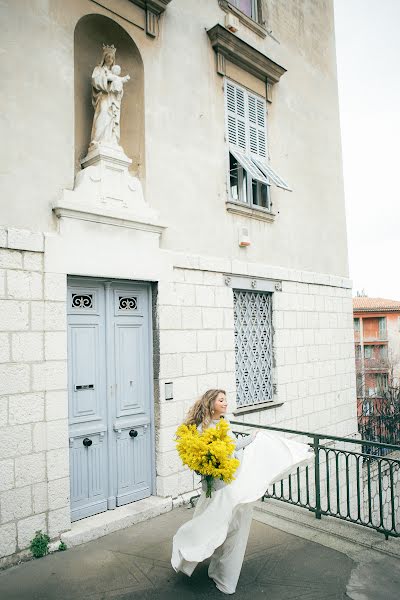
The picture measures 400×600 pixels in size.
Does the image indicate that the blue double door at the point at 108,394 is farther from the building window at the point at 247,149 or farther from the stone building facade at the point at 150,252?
the building window at the point at 247,149

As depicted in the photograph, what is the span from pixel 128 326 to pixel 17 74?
11.0 feet

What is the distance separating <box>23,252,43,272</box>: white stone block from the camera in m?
5.21

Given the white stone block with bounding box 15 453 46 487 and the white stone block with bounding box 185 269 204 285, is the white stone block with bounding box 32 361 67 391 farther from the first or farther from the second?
the white stone block with bounding box 185 269 204 285

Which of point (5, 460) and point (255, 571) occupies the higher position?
point (5, 460)

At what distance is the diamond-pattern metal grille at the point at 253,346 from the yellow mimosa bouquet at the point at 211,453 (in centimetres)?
392

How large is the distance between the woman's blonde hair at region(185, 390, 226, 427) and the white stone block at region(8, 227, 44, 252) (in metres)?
2.58

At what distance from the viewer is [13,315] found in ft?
16.7

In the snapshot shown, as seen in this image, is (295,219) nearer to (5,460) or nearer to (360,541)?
(360,541)

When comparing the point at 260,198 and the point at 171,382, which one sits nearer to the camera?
the point at 171,382

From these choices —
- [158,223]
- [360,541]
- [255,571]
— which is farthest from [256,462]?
[158,223]

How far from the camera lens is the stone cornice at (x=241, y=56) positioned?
310 inches

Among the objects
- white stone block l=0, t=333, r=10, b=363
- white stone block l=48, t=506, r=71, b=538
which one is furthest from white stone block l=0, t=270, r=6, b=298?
Result: white stone block l=48, t=506, r=71, b=538

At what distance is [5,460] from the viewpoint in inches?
193

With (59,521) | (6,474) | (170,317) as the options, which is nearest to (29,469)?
(6,474)
